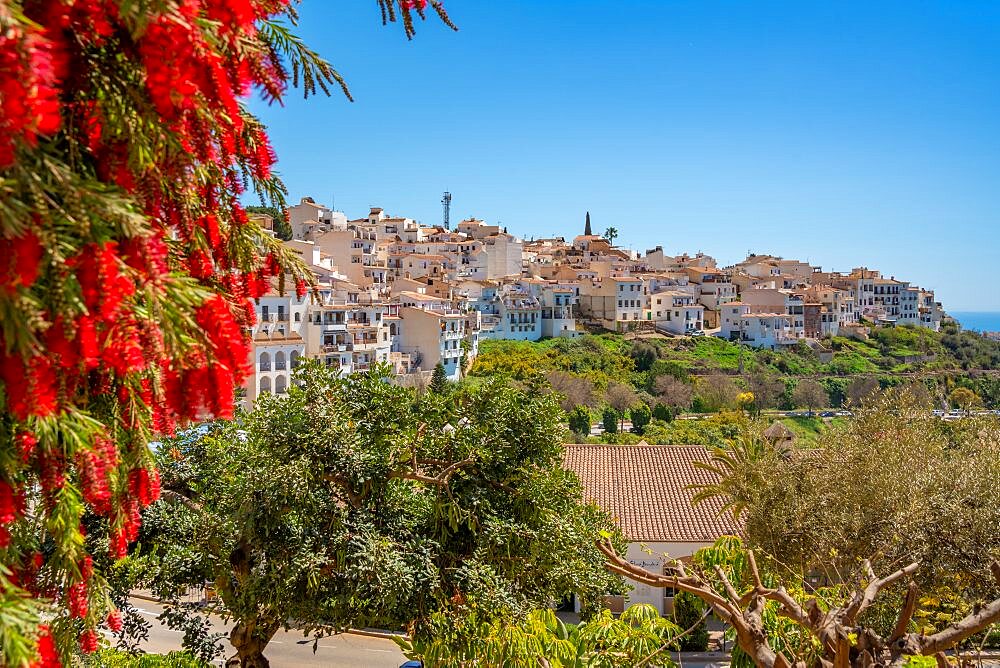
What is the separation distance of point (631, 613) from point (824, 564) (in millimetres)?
4776

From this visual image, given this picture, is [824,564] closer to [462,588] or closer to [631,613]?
[631,613]

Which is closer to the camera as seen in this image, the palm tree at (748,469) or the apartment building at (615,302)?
the palm tree at (748,469)

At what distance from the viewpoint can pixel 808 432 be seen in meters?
56.5

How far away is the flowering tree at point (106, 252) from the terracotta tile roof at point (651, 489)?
16.5 metres

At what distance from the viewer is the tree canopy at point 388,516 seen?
7.45 metres

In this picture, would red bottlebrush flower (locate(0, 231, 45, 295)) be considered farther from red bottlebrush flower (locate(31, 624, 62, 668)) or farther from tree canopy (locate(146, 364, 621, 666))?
tree canopy (locate(146, 364, 621, 666))

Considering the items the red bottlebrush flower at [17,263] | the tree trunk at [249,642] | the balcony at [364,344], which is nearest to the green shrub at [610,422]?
the balcony at [364,344]

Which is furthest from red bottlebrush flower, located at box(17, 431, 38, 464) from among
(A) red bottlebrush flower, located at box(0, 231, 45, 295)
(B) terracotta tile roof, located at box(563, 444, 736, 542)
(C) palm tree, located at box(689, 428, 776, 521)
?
(B) terracotta tile roof, located at box(563, 444, 736, 542)

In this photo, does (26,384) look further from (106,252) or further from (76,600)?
(76,600)

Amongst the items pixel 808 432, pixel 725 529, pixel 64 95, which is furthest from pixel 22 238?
pixel 808 432

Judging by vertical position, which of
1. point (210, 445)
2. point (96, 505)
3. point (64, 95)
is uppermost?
point (64, 95)

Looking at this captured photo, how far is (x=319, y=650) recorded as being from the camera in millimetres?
18281

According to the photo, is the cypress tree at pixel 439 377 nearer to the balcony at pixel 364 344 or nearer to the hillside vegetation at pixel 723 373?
the hillside vegetation at pixel 723 373

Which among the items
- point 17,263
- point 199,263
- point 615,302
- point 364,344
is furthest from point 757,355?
point 17,263
